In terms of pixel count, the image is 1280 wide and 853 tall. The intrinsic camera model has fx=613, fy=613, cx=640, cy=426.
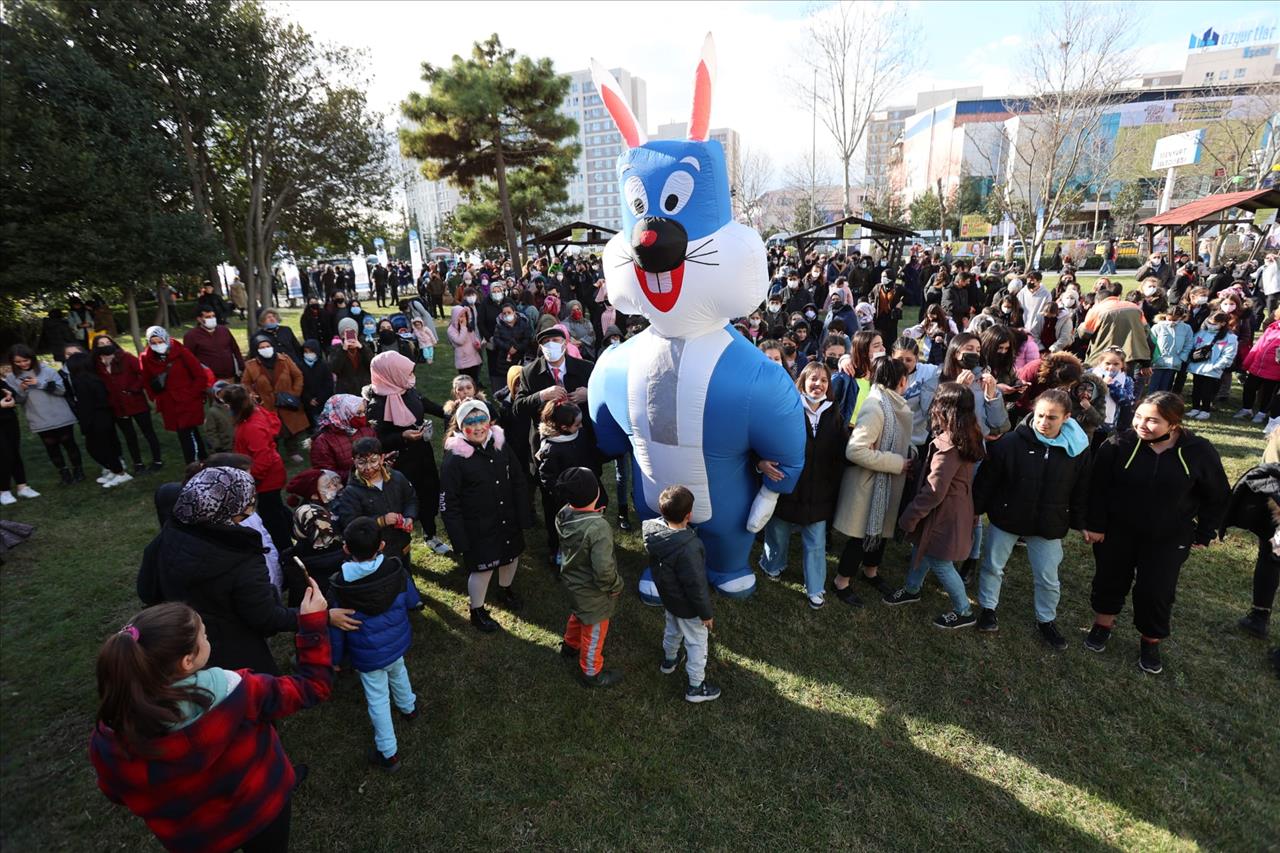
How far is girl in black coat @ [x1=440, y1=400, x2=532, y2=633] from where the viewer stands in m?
3.79

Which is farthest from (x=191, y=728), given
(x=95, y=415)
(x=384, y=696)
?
(x=95, y=415)

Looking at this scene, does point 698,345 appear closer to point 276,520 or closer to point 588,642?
point 588,642

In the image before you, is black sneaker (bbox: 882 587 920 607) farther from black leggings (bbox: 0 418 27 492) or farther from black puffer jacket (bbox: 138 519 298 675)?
black leggings (bbox: 0 418 27 492)

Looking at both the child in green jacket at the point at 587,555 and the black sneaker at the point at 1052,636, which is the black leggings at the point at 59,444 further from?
the black sneaker at the point at 1052,636

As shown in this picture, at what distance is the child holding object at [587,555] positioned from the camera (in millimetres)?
3260

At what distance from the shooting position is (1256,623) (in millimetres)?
3820

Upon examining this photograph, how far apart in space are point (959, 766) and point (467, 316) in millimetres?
7395

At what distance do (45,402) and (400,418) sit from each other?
15.2ft

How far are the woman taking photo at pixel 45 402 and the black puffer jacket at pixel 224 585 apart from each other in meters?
5.53

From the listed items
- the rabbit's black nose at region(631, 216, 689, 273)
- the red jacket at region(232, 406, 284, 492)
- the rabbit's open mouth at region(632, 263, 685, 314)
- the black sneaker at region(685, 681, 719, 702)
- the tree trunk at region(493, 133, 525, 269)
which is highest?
the tree trunk at region(493, 133, 525, 269)

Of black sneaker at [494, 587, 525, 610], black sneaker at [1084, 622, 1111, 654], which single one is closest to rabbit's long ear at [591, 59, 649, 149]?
black sneaker at [494, 587, 525, 610]

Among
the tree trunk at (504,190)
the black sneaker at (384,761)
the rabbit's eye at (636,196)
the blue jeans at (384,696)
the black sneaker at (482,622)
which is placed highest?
the tree trunk at (504,190)

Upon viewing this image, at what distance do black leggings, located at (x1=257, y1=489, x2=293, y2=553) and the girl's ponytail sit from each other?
10.7 feet

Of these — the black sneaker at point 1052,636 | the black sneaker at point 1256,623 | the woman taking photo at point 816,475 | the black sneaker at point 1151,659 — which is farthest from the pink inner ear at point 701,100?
the black sneaker at point 1256,623
